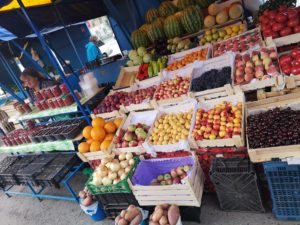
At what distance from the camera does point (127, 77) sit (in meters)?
5.29

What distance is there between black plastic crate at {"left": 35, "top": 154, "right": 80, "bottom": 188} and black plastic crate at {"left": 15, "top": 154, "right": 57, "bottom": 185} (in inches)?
3.6

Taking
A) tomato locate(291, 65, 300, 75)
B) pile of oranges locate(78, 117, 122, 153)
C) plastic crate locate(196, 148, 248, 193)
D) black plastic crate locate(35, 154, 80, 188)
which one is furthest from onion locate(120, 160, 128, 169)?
tomato locate(291, 65, 300, 75)

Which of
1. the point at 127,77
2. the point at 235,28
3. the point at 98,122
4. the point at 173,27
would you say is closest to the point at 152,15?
the point at 173,27

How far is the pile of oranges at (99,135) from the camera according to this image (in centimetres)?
391

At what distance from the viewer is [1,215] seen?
4871mm

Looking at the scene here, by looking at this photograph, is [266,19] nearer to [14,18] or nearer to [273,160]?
[273,160]

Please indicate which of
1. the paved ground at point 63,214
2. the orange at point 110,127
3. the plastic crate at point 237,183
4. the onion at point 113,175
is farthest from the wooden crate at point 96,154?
the plastic crate at point 237,183

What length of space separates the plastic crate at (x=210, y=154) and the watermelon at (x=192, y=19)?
3.14m

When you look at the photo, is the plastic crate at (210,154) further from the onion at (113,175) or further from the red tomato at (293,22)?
the red tomato at (293,22)

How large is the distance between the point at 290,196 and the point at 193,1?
4.63 metres

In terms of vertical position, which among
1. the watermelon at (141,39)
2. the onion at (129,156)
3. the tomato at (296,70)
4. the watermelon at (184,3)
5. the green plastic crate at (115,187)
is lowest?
the green plastic crate at (115,187)

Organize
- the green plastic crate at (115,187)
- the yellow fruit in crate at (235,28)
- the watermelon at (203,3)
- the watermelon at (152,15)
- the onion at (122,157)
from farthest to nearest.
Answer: the watermelon at (152,15) → the watermelon at (203,3) → the yellow fruit in crate at (235,28) → the onion at (122,157) → the green plastic crate at (115,187)

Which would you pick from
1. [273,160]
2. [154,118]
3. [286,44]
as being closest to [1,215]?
[154,118]

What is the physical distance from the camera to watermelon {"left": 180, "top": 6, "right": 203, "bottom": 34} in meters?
5.23
